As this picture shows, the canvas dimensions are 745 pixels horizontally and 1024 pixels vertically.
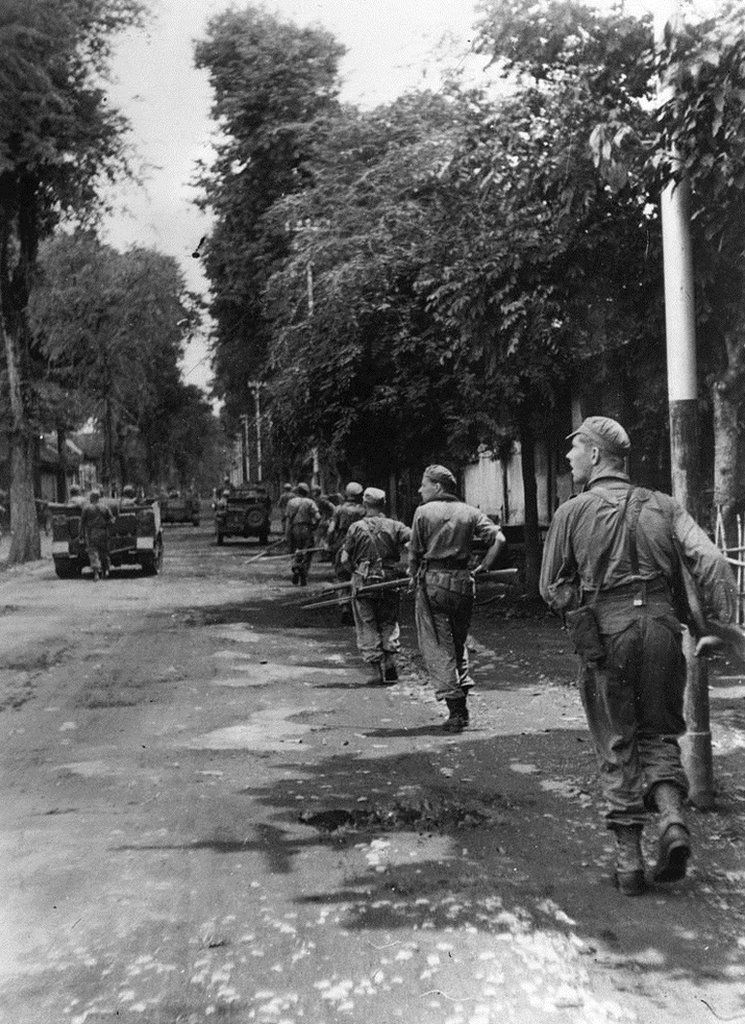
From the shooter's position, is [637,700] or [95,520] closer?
[637,700]

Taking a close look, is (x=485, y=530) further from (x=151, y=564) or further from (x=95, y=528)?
(x=151, y=564)

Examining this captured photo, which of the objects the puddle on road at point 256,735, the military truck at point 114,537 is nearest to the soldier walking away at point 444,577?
the puddle on road at point 256,735

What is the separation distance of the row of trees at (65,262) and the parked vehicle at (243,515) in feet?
19.6

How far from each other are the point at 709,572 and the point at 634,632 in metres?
0.38

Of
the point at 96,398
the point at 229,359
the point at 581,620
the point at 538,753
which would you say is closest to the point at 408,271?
the point at 538,753

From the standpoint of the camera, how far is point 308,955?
445 centimetres

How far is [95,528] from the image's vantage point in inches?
990

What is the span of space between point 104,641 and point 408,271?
693 cm

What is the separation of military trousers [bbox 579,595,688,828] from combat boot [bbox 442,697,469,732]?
12.1 ft

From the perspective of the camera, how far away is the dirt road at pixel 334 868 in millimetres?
4125

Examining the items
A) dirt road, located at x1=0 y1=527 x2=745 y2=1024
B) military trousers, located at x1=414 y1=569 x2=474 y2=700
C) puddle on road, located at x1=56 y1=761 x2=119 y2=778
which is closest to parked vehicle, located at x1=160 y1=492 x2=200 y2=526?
dirt road, located at x1=0 y1=527 x2=745 y2=1024

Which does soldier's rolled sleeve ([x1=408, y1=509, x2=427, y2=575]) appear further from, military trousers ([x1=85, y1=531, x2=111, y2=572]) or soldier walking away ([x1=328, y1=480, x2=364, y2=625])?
military trousers ([x1=85, y1=531, x2=111, y2=572])

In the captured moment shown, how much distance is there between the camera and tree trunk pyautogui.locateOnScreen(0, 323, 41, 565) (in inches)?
1262

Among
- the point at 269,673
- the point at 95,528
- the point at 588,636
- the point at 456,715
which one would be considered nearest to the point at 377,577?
the point at 269,673
